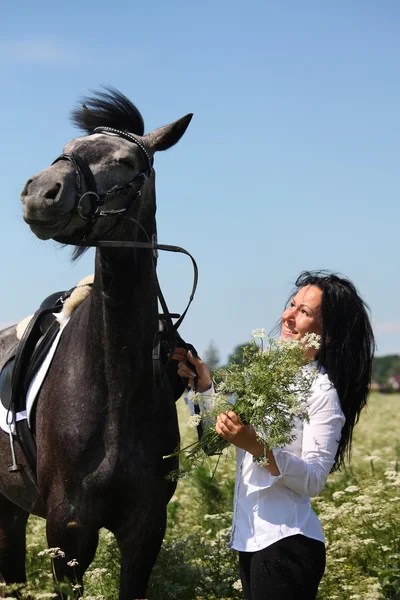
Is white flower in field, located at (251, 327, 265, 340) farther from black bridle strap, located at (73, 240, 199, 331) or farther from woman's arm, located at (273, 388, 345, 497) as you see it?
black bridle strap, located at (73, 240, 199, 331)

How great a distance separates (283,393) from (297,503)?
1.91ft

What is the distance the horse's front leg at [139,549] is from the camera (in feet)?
16.5

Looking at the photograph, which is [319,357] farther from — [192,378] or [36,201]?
[36,201]

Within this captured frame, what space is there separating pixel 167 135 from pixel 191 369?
136 cm

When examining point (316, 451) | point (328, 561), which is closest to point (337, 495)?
point (328, 561)

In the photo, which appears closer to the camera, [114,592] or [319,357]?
[319,357]

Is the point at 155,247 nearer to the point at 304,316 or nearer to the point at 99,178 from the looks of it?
the point at 99,178

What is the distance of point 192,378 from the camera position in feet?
16.2

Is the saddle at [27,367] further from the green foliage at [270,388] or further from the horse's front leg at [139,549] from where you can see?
the green foliage at [270,388]

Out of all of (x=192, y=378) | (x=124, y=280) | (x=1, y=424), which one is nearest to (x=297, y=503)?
(x=192, y=378)

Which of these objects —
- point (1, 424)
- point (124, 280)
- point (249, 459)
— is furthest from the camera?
point (1, 424)

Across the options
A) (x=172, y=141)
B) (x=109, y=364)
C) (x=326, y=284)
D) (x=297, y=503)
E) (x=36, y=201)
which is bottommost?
(x=297, y=503)

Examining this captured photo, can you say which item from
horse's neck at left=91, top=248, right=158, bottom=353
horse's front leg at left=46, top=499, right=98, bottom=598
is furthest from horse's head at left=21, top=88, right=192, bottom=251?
horse's front leg at left=46, top=499, right=98, bottom=598

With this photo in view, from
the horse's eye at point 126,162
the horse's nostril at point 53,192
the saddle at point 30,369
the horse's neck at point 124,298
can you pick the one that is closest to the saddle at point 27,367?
the saddle at point 30,369
